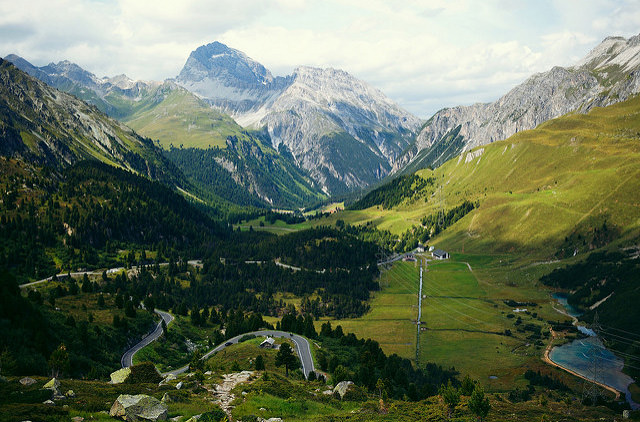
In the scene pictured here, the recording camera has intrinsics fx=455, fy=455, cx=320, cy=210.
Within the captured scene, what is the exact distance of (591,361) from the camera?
461 feet

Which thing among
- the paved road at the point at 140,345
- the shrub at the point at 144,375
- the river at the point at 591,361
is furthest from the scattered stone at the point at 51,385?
the river at the point at 591,361

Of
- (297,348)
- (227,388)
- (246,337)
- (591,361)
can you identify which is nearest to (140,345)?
(246,337)

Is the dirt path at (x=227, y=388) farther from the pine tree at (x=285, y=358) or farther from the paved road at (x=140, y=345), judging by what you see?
the paved road at (x=140, y=345)

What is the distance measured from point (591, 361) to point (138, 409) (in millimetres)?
144314

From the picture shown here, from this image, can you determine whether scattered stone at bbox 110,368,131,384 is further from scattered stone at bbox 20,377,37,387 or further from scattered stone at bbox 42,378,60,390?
scattered stone at bbox 42,378,60,390

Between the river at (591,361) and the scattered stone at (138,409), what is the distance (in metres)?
116

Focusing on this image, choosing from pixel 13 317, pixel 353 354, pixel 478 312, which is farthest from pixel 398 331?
pixel 13 317

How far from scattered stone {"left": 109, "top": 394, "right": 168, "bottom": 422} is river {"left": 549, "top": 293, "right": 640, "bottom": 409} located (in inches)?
4584

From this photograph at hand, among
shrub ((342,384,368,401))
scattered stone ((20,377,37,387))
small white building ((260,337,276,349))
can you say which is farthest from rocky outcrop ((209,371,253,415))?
small white building ((260,337,276,349))

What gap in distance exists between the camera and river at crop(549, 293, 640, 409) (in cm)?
12574

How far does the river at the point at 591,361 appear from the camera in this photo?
12574 cm

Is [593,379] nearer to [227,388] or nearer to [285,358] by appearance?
[285,358]

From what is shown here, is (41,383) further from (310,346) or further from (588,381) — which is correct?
(588,381)

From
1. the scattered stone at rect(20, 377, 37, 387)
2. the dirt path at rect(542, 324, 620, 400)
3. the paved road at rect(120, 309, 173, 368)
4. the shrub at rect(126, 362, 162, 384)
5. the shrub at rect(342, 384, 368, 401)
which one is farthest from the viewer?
the dirt path at rect(542, 324, 620, 400)
